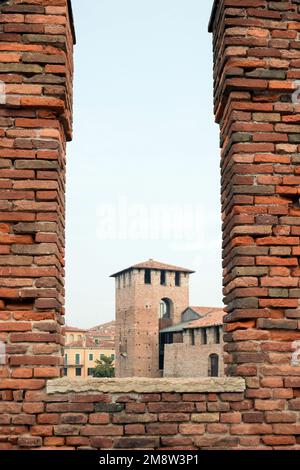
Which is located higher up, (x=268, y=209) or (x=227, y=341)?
(x=268, y=209)

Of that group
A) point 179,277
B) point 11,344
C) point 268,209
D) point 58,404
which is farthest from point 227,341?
point 179,277

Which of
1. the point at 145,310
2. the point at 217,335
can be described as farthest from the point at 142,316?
the point at 217,335

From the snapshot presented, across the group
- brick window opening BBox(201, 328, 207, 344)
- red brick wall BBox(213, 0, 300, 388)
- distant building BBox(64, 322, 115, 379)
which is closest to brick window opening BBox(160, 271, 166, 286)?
brick window opening BBox(201, 328, 207, 344)

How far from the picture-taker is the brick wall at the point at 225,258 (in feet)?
11.9

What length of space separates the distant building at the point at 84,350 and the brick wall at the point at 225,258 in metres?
58.7

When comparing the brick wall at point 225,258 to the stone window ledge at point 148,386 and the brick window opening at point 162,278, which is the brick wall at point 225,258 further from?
the brick window opening at point 162,278

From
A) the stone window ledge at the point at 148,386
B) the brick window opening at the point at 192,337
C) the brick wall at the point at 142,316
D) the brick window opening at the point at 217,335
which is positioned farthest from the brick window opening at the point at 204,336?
the stone window ledge at the point at 148,386

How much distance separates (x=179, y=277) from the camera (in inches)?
1906

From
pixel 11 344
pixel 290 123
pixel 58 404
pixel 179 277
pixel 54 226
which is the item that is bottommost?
pixel 58 404
